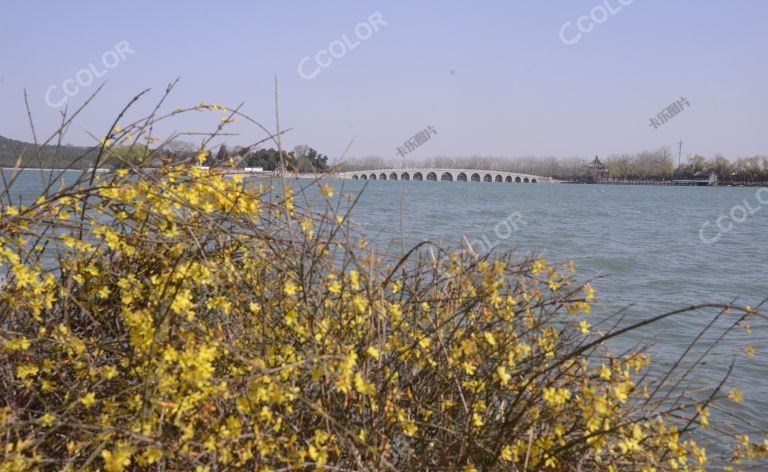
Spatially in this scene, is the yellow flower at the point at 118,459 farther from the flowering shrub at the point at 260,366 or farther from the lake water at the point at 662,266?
the lake water at the point at 662,266

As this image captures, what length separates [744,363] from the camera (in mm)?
7141

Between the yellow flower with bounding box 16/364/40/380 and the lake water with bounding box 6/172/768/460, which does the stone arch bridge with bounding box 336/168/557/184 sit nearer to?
the lake water with bounding box 6/172/768/460

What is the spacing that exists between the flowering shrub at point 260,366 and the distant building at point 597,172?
119238mm

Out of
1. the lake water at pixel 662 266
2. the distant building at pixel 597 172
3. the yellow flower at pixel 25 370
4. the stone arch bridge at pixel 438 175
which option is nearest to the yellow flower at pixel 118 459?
the yellow flower at pixel 25 370

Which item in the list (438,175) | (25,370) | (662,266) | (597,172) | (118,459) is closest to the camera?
A: (118,459)

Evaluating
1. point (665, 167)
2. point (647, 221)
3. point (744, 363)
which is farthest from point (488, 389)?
point (665, 167)

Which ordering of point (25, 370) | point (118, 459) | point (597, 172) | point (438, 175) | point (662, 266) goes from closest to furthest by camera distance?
point (118, 459) → point (25, 370) → point (662, 266) → point (438, 175) → point (597, 172)

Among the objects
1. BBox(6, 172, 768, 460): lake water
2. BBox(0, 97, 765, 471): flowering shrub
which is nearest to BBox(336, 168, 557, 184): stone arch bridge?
BBox(6, 172, 768, 460): lake water

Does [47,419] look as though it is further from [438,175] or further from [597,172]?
[597,172]

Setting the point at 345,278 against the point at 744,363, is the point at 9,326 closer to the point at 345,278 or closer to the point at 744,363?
the point at 345,278

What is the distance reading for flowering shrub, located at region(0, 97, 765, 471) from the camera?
92.4 inches

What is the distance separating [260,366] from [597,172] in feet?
396

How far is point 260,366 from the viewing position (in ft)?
7.58

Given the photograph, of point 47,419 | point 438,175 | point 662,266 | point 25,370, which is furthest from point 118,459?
point 438,175
